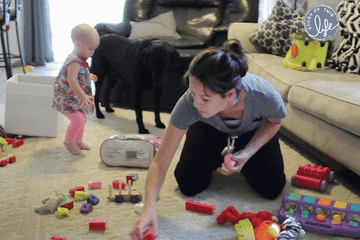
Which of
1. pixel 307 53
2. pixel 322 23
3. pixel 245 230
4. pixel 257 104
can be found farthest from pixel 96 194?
pixel 322 23

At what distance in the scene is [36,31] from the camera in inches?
187

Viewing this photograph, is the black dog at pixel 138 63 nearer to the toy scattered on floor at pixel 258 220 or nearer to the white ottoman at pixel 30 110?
the white ottoman at pixel 30 110

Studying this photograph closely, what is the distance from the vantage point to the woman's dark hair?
1242 mm

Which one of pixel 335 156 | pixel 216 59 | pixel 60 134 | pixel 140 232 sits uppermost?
pixel 216 59

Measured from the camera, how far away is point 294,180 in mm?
1928

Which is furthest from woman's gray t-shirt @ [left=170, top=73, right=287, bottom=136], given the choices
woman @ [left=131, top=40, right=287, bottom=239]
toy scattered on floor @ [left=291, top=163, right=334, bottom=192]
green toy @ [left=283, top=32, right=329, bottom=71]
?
green toy @ [left=283, top=32, right=329, bottom=71]

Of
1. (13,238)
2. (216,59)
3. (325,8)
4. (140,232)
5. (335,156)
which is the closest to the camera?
(140,232)

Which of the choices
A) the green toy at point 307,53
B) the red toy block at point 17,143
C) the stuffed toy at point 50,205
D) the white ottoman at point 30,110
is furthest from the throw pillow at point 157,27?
the stuffed toy at point 50,205

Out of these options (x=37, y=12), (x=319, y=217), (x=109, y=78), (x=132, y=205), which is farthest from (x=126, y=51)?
(x=37, y=12)

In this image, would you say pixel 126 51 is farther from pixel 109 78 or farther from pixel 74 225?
pixel 74 225

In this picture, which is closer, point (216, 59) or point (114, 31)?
point (216, 59)

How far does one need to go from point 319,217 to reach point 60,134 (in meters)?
1.63

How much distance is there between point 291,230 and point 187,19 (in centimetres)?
248

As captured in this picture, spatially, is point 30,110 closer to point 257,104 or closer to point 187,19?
point 257,104
